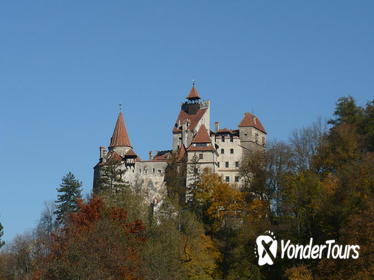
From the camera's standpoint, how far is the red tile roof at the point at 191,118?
93.6 m

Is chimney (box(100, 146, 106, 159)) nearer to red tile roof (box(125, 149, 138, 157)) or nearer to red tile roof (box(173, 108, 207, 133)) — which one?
red tile roof (box(125, 149, 138, 157))

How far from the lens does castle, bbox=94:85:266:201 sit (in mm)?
88312

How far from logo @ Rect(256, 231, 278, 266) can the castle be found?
72.8 feet

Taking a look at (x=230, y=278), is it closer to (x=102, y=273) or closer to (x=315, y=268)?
(x=315, y=268)

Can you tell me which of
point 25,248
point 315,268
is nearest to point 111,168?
point 25,248

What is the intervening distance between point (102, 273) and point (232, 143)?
45.9 m

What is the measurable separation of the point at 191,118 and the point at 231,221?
83.5 feet

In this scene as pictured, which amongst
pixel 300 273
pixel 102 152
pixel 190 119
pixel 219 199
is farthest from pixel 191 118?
pixel 300 273

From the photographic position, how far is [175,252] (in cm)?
5766

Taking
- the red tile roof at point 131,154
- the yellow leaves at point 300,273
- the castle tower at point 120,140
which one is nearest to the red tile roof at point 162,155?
the red tile roof at point 131,154

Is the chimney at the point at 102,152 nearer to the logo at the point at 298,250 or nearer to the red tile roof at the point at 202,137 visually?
the red tile roof at the point at 202,137

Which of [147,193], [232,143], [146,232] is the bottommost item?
[146,232]

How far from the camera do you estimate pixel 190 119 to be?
3740 inches

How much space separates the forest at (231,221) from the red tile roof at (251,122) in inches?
379
